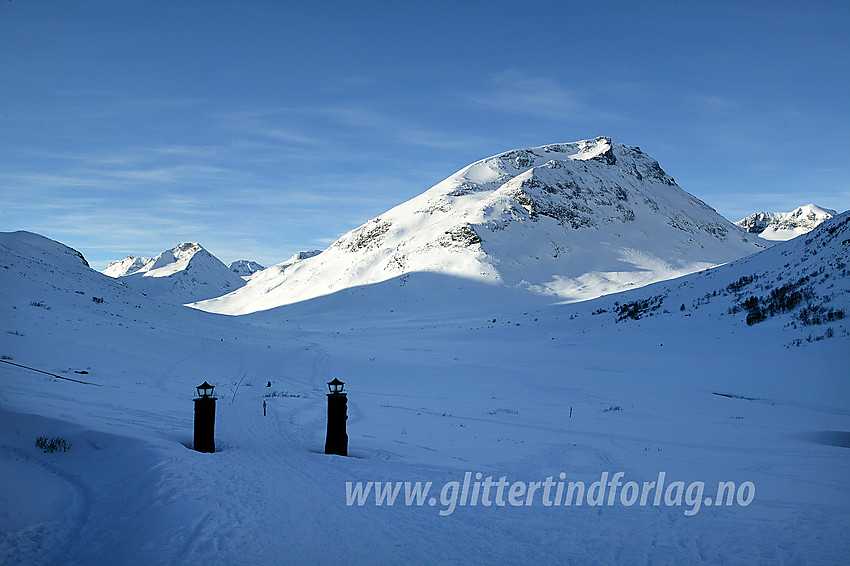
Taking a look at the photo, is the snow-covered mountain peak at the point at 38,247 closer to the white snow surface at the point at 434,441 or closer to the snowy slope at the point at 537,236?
the white snow surface at the point at 434,441

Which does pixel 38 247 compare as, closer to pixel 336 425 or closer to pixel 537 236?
pixel 336 425

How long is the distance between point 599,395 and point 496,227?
224 feet

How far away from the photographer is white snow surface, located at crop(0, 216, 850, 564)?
4754mm

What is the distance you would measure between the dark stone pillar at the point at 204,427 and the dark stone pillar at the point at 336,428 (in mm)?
1781

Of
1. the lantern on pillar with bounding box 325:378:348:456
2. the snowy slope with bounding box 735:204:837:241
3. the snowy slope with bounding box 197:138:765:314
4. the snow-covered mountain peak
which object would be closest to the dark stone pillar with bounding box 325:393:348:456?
the lantern on pillar with bounding box 325:378:348:456

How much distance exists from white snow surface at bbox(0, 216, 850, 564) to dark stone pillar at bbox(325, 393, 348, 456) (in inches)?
10.9

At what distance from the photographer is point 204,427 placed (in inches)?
291

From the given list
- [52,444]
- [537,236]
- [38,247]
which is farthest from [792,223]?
[52,444]

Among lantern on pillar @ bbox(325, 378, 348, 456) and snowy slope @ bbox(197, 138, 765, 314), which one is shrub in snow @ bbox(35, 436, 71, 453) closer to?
lantern on pillar @ bbox(325, 378, 348, 456)

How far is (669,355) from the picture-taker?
63.1 ft

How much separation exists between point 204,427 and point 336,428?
2014 mm

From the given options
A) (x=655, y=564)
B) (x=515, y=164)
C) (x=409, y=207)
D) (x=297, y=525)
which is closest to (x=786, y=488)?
(x=655, y=564)

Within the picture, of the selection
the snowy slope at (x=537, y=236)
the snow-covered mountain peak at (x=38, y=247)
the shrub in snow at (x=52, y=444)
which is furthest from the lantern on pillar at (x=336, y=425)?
the snowy slope at (x=537, y=236)

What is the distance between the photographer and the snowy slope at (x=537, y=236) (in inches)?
2926
